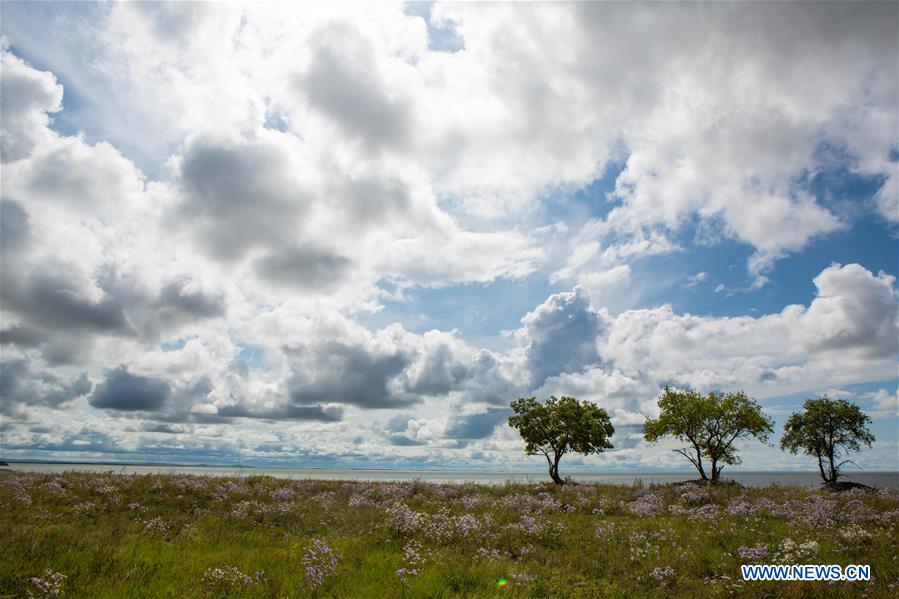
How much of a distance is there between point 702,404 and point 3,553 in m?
50.3

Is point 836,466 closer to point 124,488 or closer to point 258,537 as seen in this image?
point 258,537

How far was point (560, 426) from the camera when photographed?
159ft

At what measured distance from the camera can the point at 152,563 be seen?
42.4 ft

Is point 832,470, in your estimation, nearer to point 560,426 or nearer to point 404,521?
point 560,426

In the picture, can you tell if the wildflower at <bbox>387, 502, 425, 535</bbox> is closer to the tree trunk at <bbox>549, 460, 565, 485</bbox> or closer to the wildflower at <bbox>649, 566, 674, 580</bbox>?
the wildflower at <bbox>649, 566, 674, 580</bbox>

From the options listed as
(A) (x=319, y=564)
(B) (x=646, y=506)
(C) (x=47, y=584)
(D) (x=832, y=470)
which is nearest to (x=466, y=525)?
(A) (x=319, y=564)

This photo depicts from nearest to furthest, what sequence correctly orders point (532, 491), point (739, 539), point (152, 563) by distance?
1. point (152, 563)
2. point (739, 539)
3. point (532, 491)

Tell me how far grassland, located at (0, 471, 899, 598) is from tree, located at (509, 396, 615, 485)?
17.8 m

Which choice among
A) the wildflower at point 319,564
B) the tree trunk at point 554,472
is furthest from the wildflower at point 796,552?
the tree trunk at point 554,472

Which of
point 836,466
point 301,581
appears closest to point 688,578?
point 301,581

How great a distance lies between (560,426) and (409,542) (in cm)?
3423

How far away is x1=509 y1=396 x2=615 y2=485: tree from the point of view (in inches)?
1895

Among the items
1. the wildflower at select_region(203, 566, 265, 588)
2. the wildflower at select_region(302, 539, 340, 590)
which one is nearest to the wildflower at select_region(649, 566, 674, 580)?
the wildflower at select_region(302, 539, 340, 590)

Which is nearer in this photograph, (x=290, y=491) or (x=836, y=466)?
(x=290, y=491)
